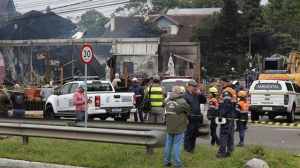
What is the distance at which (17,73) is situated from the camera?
144ft

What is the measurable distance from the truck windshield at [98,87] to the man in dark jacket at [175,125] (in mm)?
12736

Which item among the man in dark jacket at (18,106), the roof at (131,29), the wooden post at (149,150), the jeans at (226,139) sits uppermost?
the roof at (131,29)

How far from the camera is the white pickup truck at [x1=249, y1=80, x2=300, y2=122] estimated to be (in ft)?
86.5

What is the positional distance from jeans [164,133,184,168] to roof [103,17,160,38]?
47400mm

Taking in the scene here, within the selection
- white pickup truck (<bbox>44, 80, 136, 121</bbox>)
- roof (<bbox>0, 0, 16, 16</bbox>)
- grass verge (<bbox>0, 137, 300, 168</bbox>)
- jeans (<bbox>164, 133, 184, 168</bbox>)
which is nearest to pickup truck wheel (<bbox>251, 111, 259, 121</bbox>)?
white pickup truck (<bbox>44, 80, 136, 121</bbox>)

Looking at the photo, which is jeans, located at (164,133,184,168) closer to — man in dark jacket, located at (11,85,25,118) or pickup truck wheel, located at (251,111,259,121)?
man in dark jacket, located at (11,85,25,118)

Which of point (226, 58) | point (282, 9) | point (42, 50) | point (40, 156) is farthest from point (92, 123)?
point (282, 9)

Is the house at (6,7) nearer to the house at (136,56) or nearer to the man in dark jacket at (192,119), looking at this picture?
the house at (136,56)

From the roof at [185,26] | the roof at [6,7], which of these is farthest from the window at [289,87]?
the roof at [185,26]

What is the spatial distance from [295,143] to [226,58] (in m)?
46.1

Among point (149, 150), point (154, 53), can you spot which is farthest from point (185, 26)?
point (149, 150)

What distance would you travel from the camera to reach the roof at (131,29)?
64.7 metres

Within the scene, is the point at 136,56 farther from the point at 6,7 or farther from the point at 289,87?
the point at 6,7

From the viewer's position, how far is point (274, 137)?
19.6m
